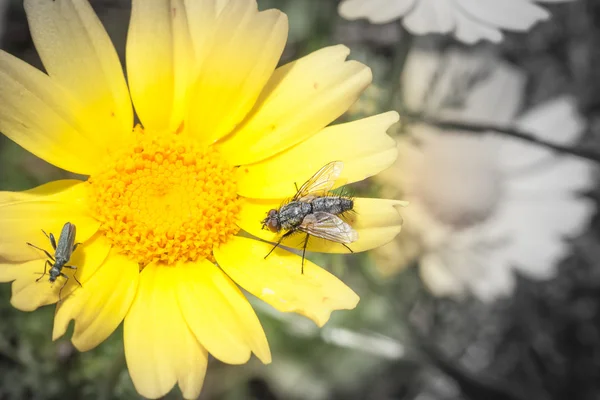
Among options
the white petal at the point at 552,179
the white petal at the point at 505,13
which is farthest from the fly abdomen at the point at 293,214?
the white petal at the point at 552,179

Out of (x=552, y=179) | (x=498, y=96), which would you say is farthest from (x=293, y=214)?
(x=552, y=179)

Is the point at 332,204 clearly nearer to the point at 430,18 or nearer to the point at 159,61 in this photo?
the point at 159,61

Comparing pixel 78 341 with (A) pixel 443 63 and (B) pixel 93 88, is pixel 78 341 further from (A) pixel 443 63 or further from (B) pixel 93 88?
(A) pixel 443 63

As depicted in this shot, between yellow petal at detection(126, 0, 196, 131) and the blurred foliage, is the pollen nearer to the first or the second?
yellow petal at detection(126, 0, 196, 131)

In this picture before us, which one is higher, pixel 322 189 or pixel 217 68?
pixel 217 68

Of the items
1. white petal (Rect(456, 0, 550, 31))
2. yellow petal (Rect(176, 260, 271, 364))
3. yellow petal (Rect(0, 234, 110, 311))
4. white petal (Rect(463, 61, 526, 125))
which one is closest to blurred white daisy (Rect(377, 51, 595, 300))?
white petal (Rect(463, 61, 526, 125))

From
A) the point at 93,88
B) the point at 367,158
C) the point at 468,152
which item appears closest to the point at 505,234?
the point at 468,152
